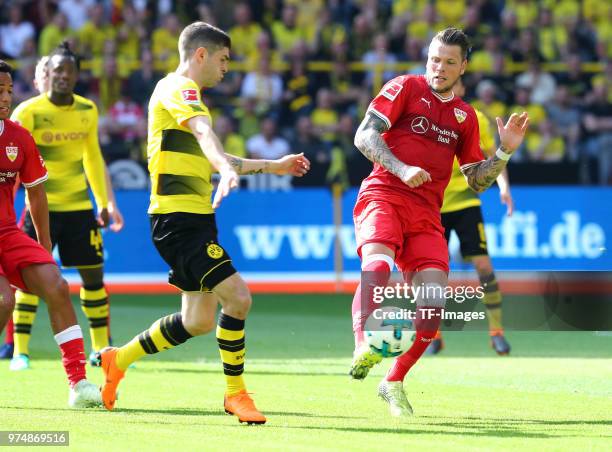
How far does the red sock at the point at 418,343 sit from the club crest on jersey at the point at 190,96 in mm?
1865

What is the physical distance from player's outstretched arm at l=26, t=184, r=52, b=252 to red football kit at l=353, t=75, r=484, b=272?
6.46 feet

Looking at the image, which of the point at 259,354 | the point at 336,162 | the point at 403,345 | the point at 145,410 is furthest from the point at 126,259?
the point at 403,345

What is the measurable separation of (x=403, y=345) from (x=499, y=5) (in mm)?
16659

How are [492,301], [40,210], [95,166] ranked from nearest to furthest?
[40,210]
[95,166]
[492,301]

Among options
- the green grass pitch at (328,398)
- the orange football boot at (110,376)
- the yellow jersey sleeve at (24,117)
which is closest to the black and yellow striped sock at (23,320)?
the green grass pitch at (328,398)

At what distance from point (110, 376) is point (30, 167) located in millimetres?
1395

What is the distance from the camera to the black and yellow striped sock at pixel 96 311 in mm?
10695

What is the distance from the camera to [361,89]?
21203 mm

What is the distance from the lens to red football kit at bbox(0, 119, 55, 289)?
773cm

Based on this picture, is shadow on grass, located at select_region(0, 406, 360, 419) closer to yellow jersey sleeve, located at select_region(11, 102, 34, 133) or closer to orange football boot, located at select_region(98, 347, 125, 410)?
orange football boot, located at select_region(98, 347, 125, 410)

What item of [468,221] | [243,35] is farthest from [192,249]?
[243,35]

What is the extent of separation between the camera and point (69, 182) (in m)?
10.6

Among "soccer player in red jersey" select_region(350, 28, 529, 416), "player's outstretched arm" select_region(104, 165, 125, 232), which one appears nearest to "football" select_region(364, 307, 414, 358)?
"soccer player in red jersey" select_region(350, 28, 529, 416)

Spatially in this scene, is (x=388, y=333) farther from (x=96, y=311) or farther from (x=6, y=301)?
(x=96, y=311)
